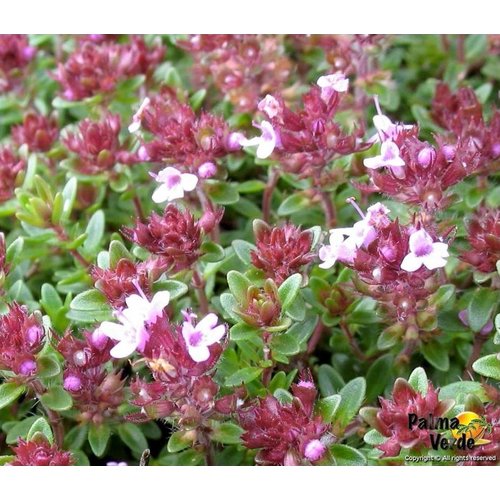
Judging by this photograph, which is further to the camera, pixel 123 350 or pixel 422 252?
pixel 422 252

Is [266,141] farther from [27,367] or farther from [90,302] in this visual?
[27,367]

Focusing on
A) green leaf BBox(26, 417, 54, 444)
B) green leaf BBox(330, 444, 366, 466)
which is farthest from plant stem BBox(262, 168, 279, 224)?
green leaf BBox(26, 417, 54, 444)

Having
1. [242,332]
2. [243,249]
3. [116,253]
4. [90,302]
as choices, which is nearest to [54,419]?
[90,302]

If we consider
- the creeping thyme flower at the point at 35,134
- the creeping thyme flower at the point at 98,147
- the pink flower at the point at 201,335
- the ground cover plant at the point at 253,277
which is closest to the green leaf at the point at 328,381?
the ground cover plant at the point at 253,277

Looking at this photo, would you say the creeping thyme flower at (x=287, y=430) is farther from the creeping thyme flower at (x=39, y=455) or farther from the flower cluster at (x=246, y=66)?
the flower cluster at (x=246, y=66)

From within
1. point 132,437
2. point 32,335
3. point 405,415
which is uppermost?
point 32,335

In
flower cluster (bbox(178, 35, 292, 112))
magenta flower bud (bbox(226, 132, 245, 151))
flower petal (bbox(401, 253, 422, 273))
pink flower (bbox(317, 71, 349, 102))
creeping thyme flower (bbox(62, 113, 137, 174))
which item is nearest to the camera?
flower petal (bbox(401, 253, 422, 273))

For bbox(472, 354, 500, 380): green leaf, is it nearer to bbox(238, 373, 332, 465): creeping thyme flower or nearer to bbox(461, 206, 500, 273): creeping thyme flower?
bbox(461, 206, 500, 273): creeping thyme flower
